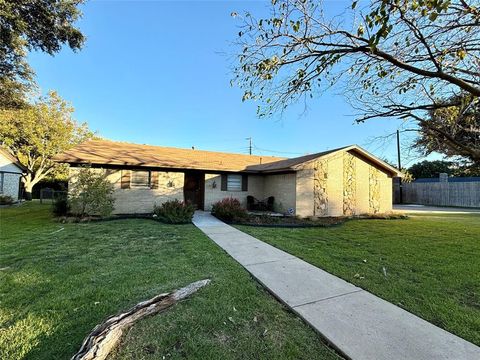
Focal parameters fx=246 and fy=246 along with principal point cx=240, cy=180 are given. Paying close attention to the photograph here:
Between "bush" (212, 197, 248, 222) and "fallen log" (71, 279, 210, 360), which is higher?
"bush" (212, 197, 248, 222)

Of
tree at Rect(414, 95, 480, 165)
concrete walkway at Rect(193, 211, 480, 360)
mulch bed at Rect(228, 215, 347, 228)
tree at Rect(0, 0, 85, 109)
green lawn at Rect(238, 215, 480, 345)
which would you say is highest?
tree at Rect(0, 0, 85, 109)

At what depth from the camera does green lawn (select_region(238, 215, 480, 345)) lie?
324cm

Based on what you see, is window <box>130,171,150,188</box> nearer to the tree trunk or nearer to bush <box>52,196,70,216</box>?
bush <box>52,196,70,216</box>

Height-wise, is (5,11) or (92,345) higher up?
(5,11)

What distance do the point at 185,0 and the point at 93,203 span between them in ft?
27.3

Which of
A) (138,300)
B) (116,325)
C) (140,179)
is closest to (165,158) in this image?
(140,179)

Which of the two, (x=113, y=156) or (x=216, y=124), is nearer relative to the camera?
(x=113, y=156)

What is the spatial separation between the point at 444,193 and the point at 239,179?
2100 centimetres

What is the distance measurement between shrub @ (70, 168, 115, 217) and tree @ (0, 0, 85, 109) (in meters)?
5.26

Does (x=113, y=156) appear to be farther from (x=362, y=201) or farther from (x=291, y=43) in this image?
(x=362, y=201)

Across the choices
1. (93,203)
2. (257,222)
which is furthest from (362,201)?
(93,203)

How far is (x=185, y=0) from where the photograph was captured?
7336 mm

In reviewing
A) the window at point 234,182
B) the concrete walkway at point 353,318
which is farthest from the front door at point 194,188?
the concrete walkway at point 353,318

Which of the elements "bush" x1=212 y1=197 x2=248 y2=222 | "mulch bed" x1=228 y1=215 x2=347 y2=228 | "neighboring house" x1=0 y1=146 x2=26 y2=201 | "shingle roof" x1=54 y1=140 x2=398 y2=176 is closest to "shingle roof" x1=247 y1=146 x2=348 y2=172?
"shingle roof" x1=54 y1=140 x2=398 y2=176
